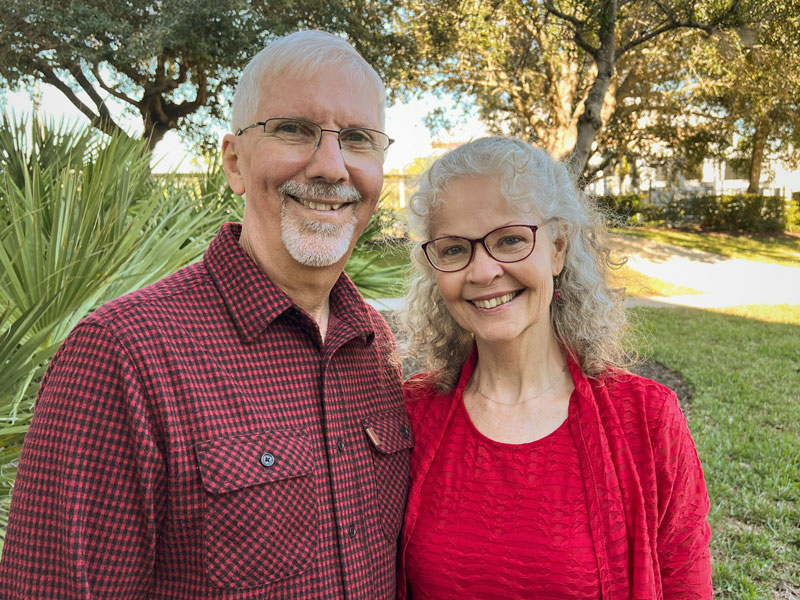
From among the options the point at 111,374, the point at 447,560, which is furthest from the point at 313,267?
the point at 447,560

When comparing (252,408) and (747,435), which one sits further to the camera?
(747,435)

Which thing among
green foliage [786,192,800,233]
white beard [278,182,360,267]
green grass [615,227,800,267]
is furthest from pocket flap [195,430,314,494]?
green foliage [786,192,800,233]

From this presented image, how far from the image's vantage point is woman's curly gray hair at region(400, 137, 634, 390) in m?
2.25

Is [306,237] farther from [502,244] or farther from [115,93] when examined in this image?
[115,93]

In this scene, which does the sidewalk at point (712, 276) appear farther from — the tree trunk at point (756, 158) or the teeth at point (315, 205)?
the teeth at point (315, 205)

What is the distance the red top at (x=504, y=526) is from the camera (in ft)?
6.56

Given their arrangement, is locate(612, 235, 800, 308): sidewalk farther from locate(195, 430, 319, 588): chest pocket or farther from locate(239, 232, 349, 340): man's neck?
locate(195, 430, 319, 588): chest pocket

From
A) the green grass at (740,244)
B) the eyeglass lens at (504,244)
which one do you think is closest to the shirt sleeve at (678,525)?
the eyeglass lens at (504,244)

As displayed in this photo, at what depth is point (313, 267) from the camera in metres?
2.09

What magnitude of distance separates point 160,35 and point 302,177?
37.7ft

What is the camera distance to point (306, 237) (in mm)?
2070

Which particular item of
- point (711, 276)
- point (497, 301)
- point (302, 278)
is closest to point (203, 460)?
point (302, 278)

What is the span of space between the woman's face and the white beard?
39 cm

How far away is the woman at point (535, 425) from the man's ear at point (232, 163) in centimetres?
57
